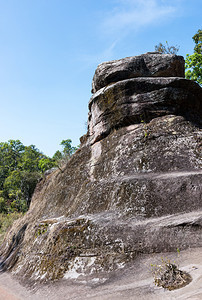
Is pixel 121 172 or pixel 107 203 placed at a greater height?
pixel 121 172

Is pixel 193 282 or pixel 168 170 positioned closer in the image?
pixel 193 282

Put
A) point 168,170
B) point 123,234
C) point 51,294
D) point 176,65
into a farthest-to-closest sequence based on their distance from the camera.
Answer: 1. point 176,65
2. point 168,170
3. point 123,234
4. point 51,294

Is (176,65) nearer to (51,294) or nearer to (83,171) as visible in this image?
(83,171)

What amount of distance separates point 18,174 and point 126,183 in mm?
30631

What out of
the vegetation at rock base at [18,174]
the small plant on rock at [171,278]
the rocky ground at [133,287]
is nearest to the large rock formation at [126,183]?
the rocky ground at [133,287]

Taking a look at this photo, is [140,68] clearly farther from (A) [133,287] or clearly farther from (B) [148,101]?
(A) [133,287]

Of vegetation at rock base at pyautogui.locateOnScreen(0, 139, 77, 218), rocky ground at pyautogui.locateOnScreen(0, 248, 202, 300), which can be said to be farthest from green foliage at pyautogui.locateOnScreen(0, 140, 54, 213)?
rocky ground at pyautogui.locateOnScreen(0, 248, 202, 300)

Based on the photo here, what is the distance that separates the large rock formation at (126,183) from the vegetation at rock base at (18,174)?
4894 mm

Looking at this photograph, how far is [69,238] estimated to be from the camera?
22.2 ft

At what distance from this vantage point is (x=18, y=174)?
114ft

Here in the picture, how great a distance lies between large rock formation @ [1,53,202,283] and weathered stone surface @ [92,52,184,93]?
45 millimetres

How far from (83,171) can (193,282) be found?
6381 millimetres

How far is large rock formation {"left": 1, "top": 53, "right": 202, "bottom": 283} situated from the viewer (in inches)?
228

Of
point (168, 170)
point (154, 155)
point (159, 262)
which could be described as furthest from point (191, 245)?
point (154, 155)
